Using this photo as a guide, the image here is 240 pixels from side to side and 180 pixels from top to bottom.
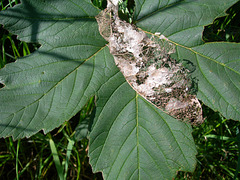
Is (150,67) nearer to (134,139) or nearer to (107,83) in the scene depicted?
(107,83)

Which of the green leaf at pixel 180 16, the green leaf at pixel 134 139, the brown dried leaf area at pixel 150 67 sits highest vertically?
the green leaf at pixel 180 16

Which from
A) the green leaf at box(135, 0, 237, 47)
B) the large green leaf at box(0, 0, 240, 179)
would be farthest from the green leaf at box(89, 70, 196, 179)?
the green leaf at box(135, 0, 237, 47)

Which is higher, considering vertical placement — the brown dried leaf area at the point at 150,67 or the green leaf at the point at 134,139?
the brown dried leaf area at the point at 150,67

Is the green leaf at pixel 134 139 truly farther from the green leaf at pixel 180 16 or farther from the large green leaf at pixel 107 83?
the green leaf at pixel 180 16

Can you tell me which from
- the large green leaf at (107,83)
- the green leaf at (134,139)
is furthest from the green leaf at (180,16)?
the green leaf at (134,139)

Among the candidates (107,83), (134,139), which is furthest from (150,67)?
(134,139)

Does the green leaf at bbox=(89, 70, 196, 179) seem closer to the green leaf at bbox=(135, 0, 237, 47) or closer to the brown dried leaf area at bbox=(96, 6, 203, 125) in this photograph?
the brown dried leaf area at bbox=(96, 6, 203, 125)
